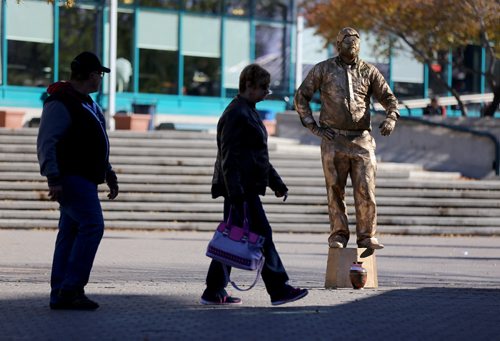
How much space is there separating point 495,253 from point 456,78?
1032 inches

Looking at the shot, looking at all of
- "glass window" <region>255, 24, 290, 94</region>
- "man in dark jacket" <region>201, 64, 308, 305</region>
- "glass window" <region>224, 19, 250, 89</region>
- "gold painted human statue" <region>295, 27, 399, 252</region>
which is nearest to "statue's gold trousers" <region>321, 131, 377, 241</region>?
"gold painted human statue" <region>295, 27, 399, 252</region>

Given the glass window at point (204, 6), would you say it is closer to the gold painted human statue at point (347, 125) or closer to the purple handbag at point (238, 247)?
the gold painted human statue at point (347, 125)

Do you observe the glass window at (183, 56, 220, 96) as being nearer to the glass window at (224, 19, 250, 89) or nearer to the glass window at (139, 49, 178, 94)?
the glass window at (224, 19, 250, 89)

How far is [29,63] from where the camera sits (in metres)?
33.8

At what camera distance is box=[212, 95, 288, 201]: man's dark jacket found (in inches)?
345

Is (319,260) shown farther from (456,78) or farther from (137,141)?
(456,78)

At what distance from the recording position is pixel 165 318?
8.28 m

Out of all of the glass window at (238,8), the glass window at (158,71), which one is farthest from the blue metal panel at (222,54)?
the glass window at (158,71)

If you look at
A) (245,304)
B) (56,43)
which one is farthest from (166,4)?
(245,304)

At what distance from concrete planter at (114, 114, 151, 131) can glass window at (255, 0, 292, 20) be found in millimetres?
13694

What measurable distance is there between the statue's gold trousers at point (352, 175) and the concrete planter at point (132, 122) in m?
14.8

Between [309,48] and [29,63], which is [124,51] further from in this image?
[309,48]

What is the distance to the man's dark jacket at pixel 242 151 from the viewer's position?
8766 millimetres

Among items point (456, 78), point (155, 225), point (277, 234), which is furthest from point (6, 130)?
point (456, 78)
